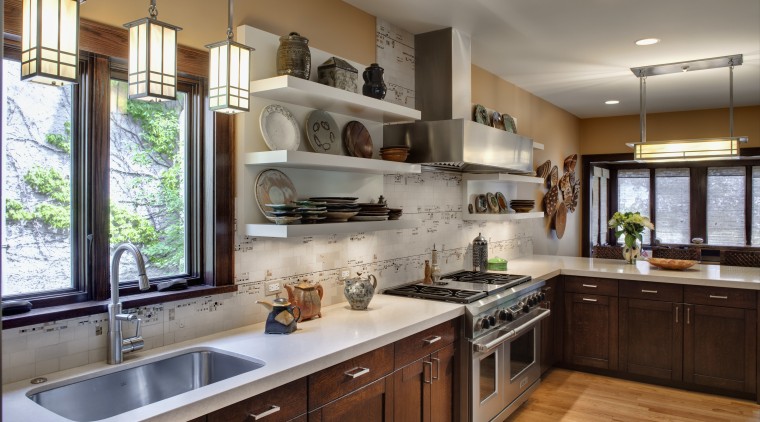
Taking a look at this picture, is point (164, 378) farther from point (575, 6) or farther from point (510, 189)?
point (510, 189)

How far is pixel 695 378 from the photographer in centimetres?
419

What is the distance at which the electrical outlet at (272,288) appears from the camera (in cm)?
267

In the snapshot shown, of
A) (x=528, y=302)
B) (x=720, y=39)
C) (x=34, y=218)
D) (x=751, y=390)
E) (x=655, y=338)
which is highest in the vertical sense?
(x=720, y=39)

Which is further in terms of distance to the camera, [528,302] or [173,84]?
[528,302]

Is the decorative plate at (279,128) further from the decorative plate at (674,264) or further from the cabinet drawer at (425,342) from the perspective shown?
the decorative plate at (674,264)

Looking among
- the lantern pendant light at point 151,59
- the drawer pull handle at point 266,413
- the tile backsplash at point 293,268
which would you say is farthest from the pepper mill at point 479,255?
the lantern pendant light at point 151,59

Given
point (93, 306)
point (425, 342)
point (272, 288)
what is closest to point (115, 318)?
point (93, 306)

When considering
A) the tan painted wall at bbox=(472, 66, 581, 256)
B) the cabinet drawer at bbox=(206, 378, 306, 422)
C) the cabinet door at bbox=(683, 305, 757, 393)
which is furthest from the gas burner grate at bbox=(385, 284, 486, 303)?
the cabinet door at bbox=(683, 305, 757, 393)

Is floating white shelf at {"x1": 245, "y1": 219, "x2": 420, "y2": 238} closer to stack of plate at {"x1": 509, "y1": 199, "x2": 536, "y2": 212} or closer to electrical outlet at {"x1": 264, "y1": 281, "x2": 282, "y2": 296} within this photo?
electrical outlet at {"x1": 264, "y1": 281, "x2": 282, "y2": 296}

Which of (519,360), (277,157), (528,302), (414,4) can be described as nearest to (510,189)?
(528,302)

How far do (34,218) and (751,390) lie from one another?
4.73 metres

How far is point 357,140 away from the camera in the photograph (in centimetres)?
314

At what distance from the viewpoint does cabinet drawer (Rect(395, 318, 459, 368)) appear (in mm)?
2539

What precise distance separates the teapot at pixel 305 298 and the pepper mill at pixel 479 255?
6.52 ft
